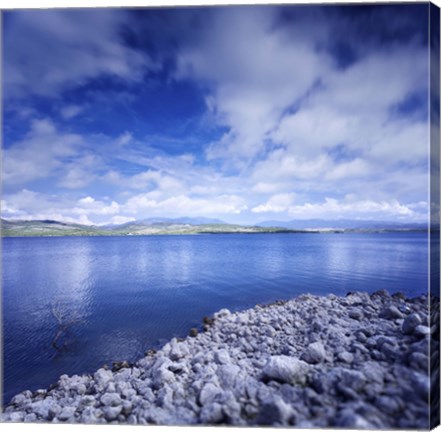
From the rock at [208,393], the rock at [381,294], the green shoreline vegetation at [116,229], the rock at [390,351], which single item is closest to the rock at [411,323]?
the rock at [390,351]

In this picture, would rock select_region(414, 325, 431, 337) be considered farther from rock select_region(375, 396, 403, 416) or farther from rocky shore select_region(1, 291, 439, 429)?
rock select_region(375, 396, 403, 416)

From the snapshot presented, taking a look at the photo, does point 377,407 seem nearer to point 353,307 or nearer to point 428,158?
point 353,307

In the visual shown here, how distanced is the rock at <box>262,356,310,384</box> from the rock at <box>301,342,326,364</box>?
108 mm

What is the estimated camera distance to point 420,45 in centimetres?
225

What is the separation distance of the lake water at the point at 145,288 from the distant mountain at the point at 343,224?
16 cm

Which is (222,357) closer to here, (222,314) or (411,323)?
(222,314)

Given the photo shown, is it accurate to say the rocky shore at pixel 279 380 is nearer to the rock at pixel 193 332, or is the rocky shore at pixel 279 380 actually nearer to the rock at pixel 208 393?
the rock at pixel 208 393

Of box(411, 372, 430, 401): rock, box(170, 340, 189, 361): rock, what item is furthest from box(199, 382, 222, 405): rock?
box(411, 372, 430, 401): rock

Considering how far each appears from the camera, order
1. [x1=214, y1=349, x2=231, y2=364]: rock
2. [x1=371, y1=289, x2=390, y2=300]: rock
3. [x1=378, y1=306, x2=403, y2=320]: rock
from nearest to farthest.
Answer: [x1=214, y1=349, x2=231, y2=364]: rock
[x1=378, y1=306, x2=403, y2=320]: rock
[x1=371, y1=289, x2=390, y2=300]: rock

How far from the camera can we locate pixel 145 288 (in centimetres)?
463

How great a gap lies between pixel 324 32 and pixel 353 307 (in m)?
3.04

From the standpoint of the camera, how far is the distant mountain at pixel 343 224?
2802 millimetres

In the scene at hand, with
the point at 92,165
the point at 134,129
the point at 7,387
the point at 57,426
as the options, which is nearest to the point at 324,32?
Answer: the point at 134,129

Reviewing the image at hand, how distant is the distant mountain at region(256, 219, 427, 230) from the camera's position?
280 centimetres
